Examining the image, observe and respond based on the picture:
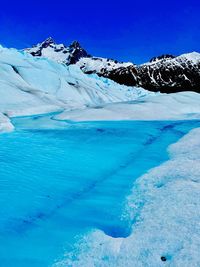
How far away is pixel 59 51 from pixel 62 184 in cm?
17997

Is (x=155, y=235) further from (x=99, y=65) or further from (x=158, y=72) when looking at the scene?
(x=99, y=65)

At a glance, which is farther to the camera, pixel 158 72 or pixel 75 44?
pixel 75 44

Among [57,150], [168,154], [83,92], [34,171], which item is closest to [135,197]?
[34,171]

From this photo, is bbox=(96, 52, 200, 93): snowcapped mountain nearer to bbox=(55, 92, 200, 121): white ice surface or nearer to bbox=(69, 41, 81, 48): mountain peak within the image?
bbox=(69, 41, 81, 48): mountain peak

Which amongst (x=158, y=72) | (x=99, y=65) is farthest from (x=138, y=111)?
(x=99, y=65)

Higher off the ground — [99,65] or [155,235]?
[99,65]

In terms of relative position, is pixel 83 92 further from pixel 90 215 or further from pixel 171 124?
pixel 90 215

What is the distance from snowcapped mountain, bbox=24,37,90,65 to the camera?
160250 mm

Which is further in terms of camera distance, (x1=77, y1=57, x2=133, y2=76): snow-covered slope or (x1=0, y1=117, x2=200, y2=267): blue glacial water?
(x1=77, y1=57, x2=133, y2=76): snow-covered slope

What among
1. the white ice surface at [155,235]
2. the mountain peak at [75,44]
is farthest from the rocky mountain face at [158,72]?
the white ice surface at [155,235]

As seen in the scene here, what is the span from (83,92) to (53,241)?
1423 centimetres

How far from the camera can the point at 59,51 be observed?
176 m

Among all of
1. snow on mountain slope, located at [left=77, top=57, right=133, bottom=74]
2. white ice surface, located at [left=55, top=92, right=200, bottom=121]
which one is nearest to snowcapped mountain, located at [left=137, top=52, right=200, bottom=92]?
snow on mountain slope, located at [left=77, top=57, right=133, bottom=74]

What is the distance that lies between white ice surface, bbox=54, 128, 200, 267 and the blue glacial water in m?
0.11
